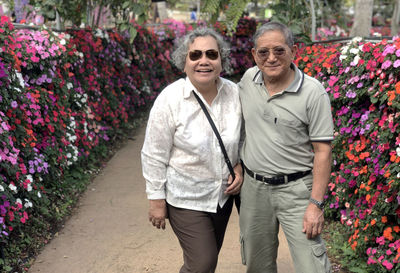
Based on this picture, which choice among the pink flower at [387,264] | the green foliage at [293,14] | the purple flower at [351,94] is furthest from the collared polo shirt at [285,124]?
the green foliage at [293,14]

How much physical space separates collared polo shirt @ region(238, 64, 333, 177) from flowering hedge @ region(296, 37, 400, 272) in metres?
0.74

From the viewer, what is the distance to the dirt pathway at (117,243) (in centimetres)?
402

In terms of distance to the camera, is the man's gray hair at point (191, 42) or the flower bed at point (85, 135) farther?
the flower bed at point (85, 135)

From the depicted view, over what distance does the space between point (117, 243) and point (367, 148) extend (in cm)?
228

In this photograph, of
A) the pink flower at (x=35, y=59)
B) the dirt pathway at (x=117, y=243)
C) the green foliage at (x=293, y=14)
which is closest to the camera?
the dirt pathway at (x=117, y=243)

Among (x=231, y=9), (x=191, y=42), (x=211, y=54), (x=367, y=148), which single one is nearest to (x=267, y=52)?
(x=211, y=54)

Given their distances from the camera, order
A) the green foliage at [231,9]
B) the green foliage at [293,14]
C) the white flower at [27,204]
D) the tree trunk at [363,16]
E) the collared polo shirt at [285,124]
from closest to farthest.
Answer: the collared polo shirt at [285,124]
the white flower at [27,204]
the green foliage at [231,9]
the green foliage at [293,14]
the tree trunk at [363,16]

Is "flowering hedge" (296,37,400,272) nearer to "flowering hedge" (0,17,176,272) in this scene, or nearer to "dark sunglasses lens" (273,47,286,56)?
"dark sunglasses lens" (273,47,286,56)

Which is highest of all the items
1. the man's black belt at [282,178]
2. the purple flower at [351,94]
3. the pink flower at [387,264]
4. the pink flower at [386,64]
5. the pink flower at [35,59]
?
the pink flower at [386,64]

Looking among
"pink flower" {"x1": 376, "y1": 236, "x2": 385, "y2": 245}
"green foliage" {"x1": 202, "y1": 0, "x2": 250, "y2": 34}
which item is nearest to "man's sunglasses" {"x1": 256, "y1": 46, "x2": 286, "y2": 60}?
"pink flower" {"x1": 376, "y1": 236, "x2": 385, "y2": 245}

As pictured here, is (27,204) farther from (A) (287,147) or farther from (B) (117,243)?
(A) (287,147)

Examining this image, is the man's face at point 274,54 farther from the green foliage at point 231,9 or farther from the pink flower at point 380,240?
the green foliage at point 231,9

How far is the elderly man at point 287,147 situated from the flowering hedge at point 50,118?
6.41ft

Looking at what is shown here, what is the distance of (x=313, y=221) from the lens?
2557 mm
